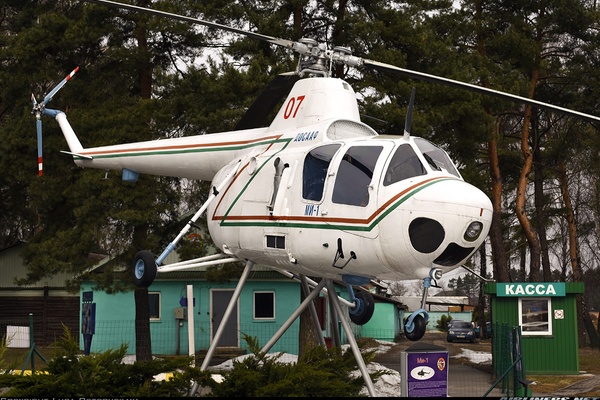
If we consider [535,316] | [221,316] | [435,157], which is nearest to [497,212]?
[535,316]

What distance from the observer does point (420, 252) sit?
35.1 feet

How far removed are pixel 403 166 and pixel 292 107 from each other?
10.5 ft

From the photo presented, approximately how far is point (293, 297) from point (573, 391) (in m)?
11.3

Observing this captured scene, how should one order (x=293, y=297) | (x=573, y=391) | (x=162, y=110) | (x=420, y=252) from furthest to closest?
(x=293, y=297) → (x=162, y=110) → (x=573, y=391) → (x=420, y=252)

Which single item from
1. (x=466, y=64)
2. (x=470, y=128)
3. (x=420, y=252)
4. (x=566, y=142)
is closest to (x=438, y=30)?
(x=466, y=64)

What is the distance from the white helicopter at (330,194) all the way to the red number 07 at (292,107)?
19mm

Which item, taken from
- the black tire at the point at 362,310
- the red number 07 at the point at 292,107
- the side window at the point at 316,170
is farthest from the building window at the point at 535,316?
the side window at the point at 316,170

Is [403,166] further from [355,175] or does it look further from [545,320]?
[545,320]

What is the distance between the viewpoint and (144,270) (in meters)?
12.7

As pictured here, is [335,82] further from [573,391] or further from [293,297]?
[293,297]

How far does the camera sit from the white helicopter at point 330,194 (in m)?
10.7

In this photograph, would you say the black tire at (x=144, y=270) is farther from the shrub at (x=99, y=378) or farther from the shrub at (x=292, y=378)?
the shrub at (x=292, y=378)

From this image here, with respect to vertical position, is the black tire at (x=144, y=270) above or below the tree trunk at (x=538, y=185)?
below

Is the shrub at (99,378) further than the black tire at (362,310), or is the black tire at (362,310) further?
the black tire at (362,310)
